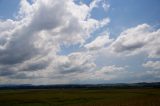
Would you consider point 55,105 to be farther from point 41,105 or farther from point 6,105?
point 6,105

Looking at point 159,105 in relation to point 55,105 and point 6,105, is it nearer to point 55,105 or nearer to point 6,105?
point 55,105

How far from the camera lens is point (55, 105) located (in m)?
46.6

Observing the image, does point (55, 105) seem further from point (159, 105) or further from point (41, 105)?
point (159, 105)

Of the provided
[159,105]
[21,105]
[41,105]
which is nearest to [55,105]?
[41,105]

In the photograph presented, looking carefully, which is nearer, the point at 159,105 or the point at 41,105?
→ the point at 159,105

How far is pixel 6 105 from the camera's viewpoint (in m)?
48.3

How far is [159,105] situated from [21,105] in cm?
2629

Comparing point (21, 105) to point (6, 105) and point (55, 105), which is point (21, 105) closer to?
point (6, 105)

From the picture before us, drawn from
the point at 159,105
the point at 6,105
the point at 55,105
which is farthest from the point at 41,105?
the point at 159,105

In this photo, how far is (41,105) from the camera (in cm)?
4731

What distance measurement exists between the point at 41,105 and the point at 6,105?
686 cm

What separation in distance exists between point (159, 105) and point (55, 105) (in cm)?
2016

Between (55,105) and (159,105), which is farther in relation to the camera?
(55,105)

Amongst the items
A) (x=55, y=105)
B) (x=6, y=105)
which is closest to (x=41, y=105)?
(x=55, y=105)
